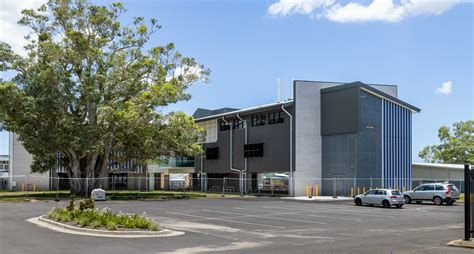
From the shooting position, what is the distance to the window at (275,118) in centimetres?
5062

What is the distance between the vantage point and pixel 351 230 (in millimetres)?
19172

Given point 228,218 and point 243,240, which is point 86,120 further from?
point 243,240

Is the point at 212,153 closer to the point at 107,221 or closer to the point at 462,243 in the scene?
the point at 107,221

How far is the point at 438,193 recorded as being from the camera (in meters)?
36.7

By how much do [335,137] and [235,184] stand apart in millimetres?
14740

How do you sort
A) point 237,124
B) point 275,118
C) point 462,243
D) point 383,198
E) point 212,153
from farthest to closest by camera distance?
point 212,153 → point 237,124 → point 275,118 → point 383,198 → point 462,243

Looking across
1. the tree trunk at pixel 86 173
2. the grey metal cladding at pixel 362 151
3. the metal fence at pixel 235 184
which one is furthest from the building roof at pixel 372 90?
the tree trunk at pixel 86 173

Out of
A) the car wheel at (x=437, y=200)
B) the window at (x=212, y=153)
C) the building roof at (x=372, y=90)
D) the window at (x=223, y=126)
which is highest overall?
the building roof at (x=372, y=90)

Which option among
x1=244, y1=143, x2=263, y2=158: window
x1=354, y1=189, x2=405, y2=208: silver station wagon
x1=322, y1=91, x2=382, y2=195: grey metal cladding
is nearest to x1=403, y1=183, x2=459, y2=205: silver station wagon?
x1=354, y1=189, x2=405, y2=208: silver station wagon

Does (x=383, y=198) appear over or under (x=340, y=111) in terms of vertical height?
under

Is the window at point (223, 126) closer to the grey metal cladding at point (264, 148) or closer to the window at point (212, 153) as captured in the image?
the grey metal cladding at point (264, 148)

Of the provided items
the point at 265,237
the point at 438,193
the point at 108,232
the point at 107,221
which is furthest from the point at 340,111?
the point at 108,232

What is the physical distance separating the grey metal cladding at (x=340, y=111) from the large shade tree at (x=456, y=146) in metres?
40.4

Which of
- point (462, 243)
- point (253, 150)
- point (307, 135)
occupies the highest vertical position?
A: point (307, 135)
